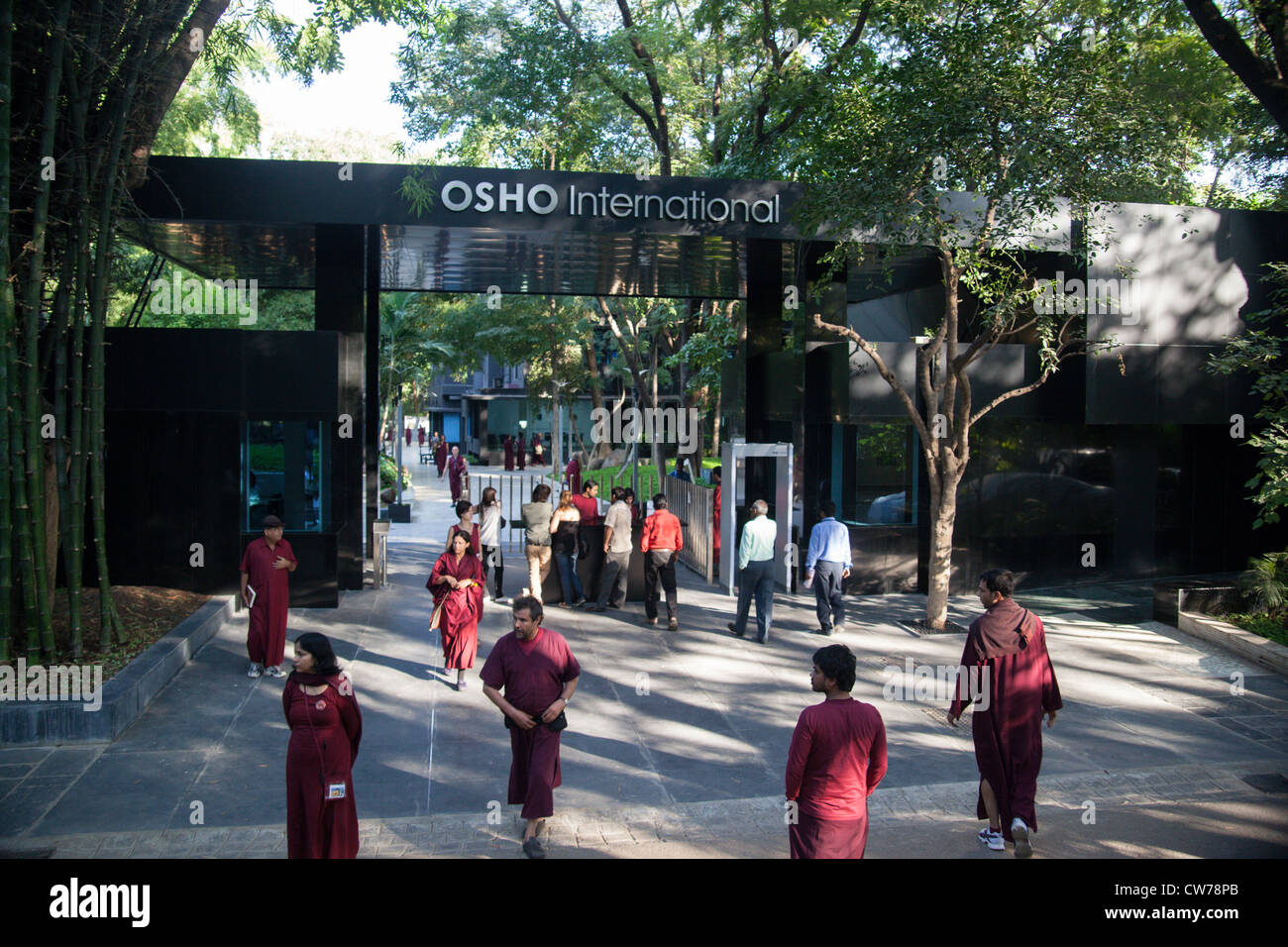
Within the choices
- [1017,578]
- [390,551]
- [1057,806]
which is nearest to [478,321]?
[390,551]

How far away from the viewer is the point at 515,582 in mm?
15461

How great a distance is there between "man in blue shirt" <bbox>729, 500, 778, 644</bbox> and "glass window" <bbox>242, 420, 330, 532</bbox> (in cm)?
576

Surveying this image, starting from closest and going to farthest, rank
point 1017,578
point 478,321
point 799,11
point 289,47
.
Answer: point 289,47
point 1017,578
point 799,11
point 478,321

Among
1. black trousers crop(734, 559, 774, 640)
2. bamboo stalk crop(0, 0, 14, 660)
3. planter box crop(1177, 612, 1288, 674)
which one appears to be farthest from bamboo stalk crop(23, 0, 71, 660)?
planter box crop(1177, 612, 1288, 674)

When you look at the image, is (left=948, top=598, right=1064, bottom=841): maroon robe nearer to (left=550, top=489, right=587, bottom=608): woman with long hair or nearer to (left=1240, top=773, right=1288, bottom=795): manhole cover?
(left=1240, top=773, right=1288, bottom=795): manhole cover

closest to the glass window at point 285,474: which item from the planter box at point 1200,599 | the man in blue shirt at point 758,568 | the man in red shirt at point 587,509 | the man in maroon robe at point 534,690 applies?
the man in red shirt at point 587,509

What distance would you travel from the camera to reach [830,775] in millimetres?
4633

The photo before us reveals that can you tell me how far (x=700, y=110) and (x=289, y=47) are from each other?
14.0 meters

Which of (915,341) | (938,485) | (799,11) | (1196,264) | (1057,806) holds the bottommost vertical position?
(1057,806)

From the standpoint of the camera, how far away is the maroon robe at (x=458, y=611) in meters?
9.55

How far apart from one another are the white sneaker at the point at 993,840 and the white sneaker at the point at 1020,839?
0.50 feet

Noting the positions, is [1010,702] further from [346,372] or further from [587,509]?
[346,372]

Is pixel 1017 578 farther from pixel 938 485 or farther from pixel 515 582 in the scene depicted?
pixel 515 582

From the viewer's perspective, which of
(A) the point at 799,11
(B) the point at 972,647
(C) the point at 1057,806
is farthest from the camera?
(A) the point at 799,11
